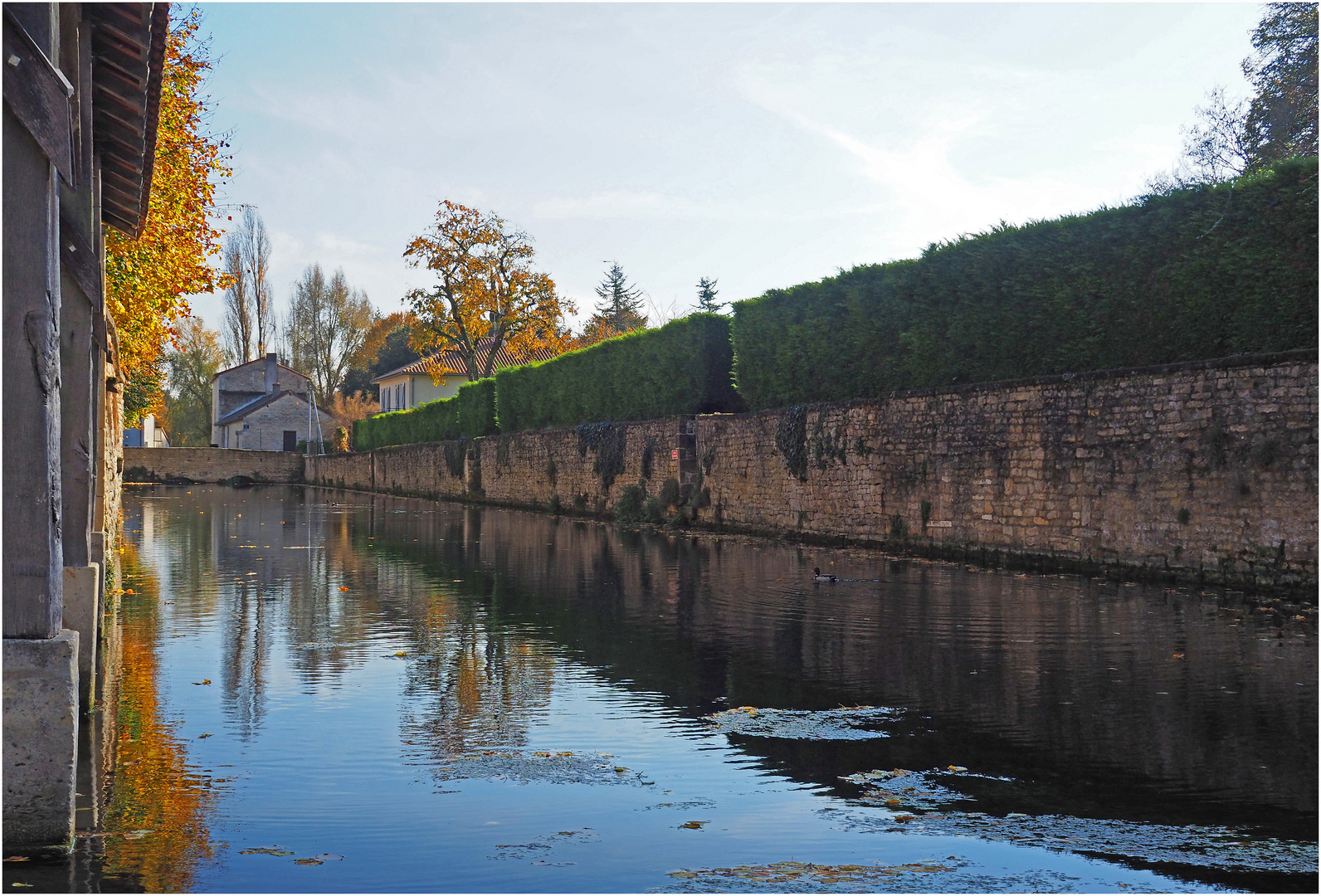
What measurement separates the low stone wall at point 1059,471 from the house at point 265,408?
61172 mm

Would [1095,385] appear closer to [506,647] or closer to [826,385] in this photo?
[826,385]

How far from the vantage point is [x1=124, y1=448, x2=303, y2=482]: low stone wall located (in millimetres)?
64125

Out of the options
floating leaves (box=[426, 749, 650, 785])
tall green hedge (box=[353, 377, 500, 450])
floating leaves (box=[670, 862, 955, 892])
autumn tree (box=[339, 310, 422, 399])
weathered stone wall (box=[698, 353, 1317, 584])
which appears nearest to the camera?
floating leaves (box=[670, 862, 955, 892])

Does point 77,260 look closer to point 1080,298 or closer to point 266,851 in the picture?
point 266,851

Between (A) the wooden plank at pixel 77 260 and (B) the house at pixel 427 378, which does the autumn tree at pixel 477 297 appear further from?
(A) the wooden plank at pixel 77 260

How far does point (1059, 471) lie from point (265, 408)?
72266mm

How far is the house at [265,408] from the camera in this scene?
80.2 meters

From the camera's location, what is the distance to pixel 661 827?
4.80m

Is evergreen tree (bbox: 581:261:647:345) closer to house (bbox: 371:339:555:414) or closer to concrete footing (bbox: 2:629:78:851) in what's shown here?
house (bbox: 371:339:555:414)

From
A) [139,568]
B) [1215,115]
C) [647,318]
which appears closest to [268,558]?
[139,568]

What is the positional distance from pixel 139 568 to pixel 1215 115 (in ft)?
107

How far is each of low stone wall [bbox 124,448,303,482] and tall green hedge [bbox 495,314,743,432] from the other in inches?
1339

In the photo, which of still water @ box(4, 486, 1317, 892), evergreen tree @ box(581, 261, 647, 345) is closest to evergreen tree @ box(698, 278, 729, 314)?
evergreen tree @ box(581, 261, 647, 345)

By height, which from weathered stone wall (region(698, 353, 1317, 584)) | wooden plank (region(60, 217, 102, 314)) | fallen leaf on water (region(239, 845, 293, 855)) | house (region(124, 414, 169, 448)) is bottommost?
fallen leaf on water (region(239, 845, 293, 855))
